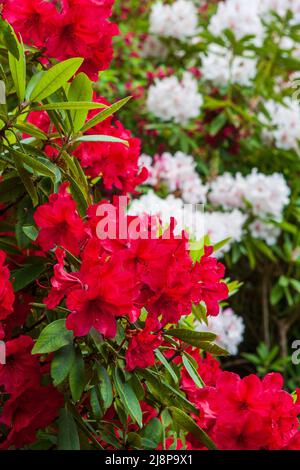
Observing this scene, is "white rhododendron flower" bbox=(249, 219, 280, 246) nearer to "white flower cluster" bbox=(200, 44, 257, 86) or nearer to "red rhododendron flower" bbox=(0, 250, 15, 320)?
"white flower cluster" bbox=(200, 44, 257, 86)

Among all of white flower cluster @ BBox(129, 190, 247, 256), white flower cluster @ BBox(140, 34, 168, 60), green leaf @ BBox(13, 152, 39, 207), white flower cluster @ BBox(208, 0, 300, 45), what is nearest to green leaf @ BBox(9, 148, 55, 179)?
green leaf @ BBox(13, 152, 39, 207)

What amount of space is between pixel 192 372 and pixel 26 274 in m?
0.29

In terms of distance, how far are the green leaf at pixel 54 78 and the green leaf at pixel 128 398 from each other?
1.34 ft

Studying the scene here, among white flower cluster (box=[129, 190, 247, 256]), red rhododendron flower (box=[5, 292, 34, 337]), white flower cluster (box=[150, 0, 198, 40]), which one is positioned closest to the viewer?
red rhododendron flower (box=[5, 292, 34, 337])

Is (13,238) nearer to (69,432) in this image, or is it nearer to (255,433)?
(69,432)

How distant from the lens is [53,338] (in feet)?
3.28

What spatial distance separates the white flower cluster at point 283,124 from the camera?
10.8 feet

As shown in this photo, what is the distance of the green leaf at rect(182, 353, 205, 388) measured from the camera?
1.12 m

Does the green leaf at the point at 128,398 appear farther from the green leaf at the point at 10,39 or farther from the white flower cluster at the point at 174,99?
the white flower cluster at the point at 174,99

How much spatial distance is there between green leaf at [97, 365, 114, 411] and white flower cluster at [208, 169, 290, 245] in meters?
2.09

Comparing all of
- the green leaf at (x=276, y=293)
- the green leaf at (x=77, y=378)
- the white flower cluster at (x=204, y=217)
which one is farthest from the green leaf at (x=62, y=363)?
the green leaf at (x=276, y=293)

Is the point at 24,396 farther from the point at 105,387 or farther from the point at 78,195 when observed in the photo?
the point at 78,195

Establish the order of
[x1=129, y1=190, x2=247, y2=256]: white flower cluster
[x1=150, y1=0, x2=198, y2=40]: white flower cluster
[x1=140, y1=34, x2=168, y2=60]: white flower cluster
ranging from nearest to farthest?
1. [x1=129, y1=190, x2=247, y2=256]: white flower cluster
2. [x1=150, y1=0, x2=198, y2=40]: white flower cluster
3. [x1=140, y1=34, x2=168, y2=60]: white flower cluster

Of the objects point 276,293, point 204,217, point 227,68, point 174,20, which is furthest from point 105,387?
point 174,20
